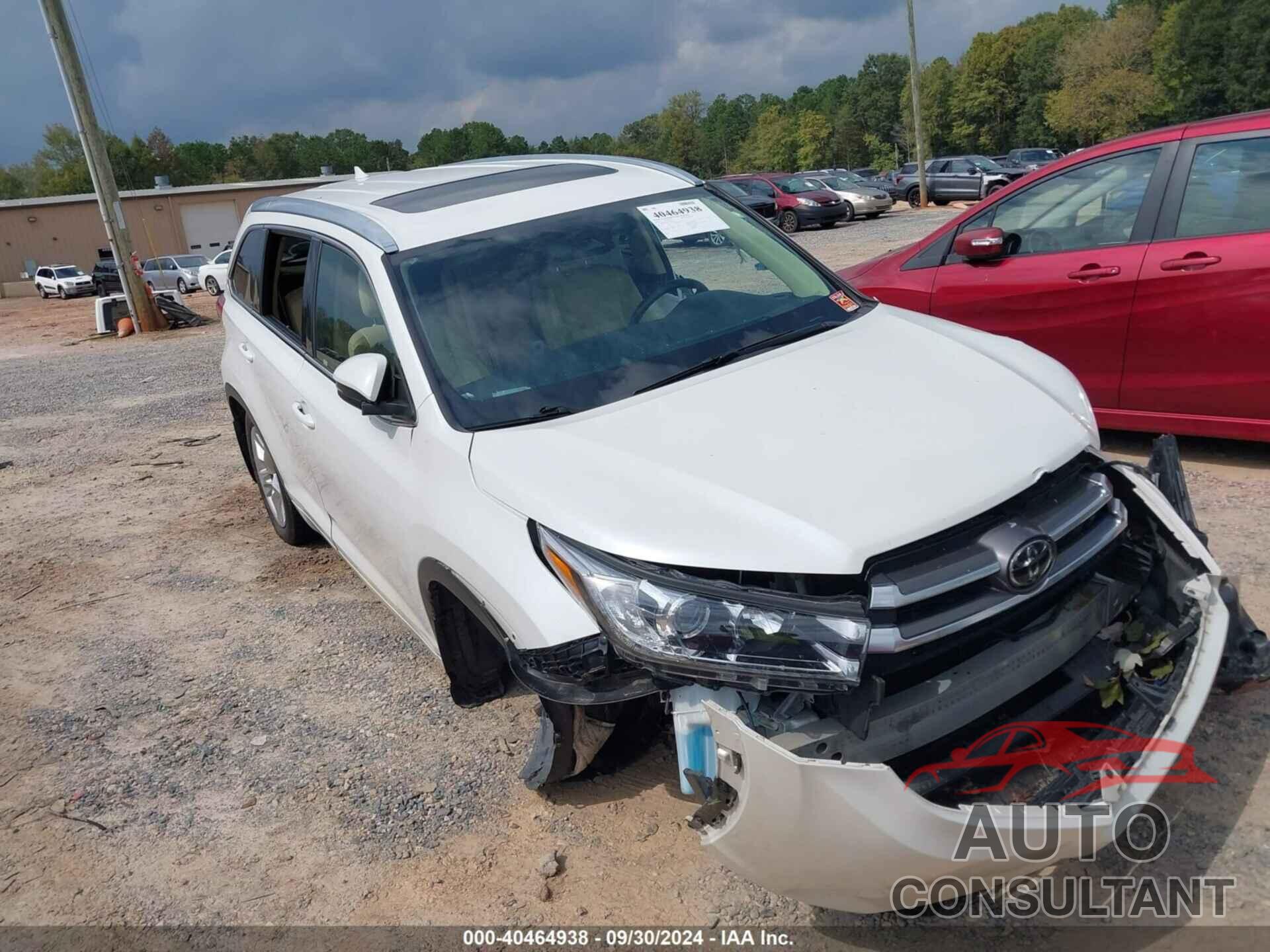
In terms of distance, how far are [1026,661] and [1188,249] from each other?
323 centimetres

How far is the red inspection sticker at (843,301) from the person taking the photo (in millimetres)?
3695

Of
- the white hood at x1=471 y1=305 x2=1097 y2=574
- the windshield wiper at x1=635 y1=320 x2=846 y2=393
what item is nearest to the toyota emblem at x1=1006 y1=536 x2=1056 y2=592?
the white hood at x1=471 y1=305 x2=1097 y2=574

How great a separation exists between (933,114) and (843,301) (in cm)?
→ 9947

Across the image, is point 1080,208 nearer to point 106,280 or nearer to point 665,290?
point 665,290

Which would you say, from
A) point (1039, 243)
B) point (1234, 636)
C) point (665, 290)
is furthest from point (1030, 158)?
point (1234, 636)

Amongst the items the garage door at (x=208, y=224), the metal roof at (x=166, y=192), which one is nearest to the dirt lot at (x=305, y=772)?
the metal roof at (x=166, y=192)

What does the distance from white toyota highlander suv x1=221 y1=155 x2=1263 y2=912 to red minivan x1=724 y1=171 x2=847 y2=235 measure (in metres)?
23.5

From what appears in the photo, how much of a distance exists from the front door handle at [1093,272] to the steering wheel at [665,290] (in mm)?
2464

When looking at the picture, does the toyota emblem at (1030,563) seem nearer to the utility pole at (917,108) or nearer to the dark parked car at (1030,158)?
the utility pole at (917,108)

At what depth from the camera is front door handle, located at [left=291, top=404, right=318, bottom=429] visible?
3.99 m

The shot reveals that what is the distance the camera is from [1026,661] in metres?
2.42

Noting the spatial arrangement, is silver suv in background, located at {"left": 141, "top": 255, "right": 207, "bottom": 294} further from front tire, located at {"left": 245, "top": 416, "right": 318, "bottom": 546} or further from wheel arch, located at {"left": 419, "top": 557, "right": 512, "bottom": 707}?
wheel arch, located at {"left": 419, "top": 557, "right": 512, "bottom": 707}

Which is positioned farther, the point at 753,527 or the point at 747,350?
the point at 747,350

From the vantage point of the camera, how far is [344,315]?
3.86m
